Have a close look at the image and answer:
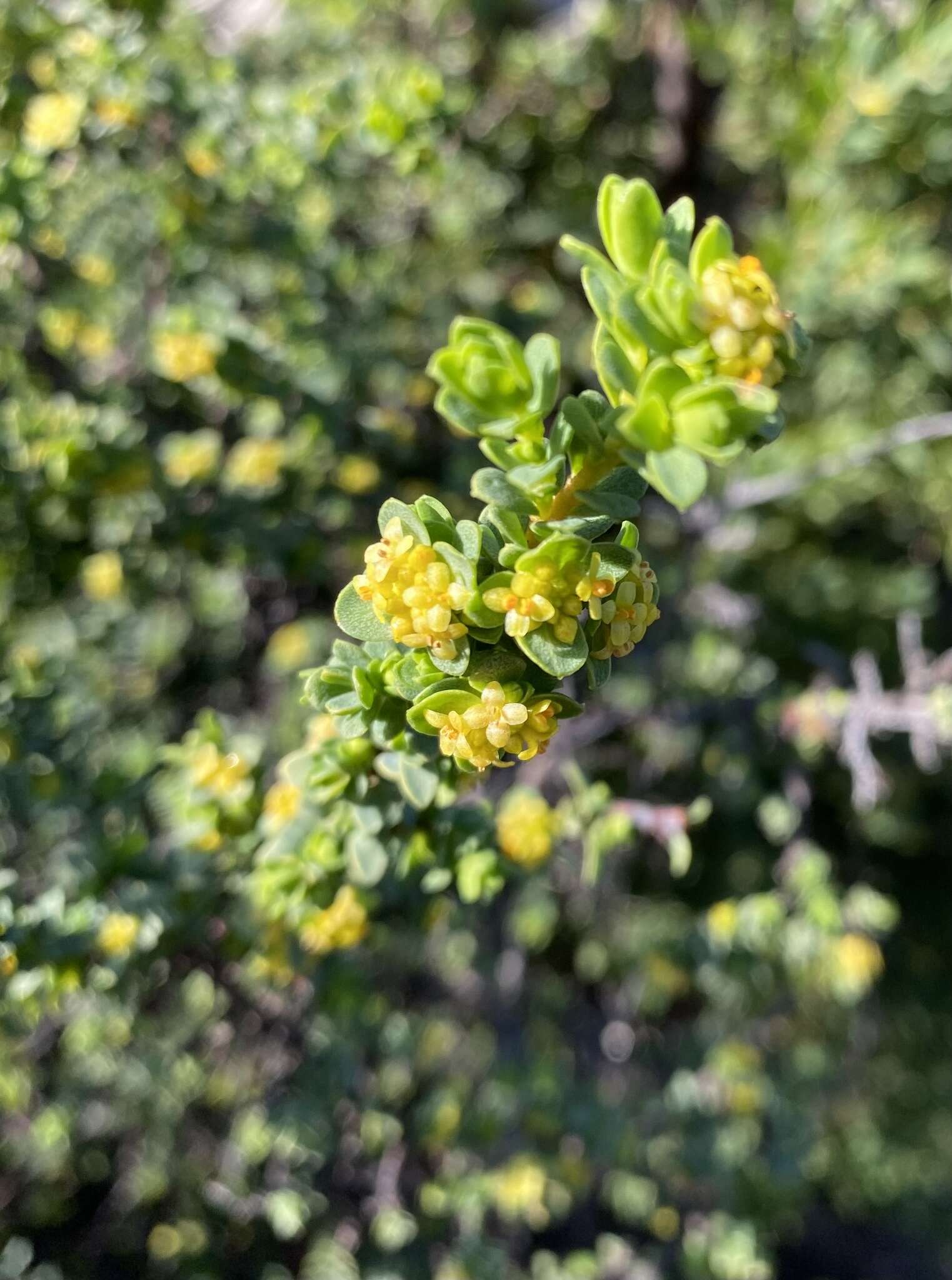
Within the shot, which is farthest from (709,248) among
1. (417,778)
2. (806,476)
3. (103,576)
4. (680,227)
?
(103,576)

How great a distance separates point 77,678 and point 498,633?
1.90 metres

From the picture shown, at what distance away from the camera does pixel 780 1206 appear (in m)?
2.71

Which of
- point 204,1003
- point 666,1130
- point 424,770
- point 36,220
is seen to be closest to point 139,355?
point 36,220

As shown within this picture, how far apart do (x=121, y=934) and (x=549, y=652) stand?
3.32 feet

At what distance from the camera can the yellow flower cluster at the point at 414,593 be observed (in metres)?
0.81

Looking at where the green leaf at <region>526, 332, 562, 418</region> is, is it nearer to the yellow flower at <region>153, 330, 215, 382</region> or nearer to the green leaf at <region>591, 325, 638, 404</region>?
the green leaf at <region>591, 325, 638, 404</region>

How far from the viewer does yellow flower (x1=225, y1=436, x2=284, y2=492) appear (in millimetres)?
2141

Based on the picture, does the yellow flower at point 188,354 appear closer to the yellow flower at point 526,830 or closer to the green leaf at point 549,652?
the yellow flower at point 526,830

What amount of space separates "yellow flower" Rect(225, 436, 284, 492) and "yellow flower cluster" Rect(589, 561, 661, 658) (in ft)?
4.77

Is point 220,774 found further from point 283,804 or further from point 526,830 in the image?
point 526,830

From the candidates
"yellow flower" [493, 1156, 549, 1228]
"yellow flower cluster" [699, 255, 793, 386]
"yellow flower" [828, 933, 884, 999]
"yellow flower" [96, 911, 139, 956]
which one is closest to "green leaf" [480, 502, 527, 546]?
"yellow flower cluster" [699, 255, 793, 386]

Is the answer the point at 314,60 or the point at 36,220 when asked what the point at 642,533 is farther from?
the point at 314,60

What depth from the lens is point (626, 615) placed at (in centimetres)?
86

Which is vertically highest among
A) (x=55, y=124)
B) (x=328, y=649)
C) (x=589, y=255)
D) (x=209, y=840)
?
(x=55, y=124)
